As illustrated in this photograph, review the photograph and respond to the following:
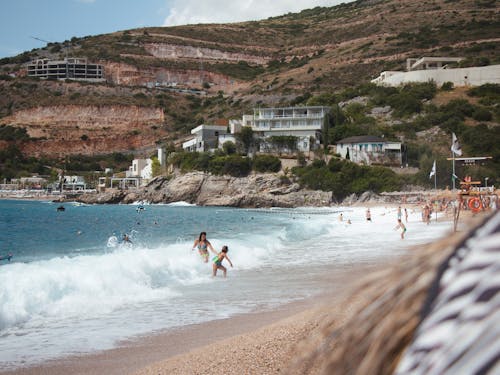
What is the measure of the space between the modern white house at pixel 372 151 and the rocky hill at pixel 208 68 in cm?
2407

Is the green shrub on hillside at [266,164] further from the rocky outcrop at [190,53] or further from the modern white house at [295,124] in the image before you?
the rocky outcrop at [190,53]

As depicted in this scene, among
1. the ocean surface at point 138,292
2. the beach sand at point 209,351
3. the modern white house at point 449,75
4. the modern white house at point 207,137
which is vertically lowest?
the ocean surface at point 138,292

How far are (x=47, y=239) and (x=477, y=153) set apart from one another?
41.3 metres

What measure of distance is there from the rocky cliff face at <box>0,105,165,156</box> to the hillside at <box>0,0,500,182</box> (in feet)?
0.60

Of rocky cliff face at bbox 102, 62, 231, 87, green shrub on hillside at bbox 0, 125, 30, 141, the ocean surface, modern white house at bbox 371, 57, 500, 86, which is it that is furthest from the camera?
rocky cliff face at bbox 102, 62, 231, 87

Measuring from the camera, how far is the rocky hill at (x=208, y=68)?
95.8 m

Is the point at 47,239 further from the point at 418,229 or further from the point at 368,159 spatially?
the point at 368,159

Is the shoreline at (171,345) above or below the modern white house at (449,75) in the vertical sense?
below

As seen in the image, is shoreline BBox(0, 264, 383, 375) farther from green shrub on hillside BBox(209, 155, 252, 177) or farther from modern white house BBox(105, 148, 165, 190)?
modern white house BBox(105, 148, 165, 190)

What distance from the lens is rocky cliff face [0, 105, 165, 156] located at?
101 metres

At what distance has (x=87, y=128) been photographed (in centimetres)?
10500

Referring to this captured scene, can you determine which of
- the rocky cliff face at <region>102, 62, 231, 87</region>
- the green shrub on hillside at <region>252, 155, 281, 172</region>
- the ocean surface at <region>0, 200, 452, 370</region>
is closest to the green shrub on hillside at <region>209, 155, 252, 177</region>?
the green shrub on hillside at <region>252, 155, 281, 172</region>

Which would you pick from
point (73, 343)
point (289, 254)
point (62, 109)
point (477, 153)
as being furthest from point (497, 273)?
point (62, 109)

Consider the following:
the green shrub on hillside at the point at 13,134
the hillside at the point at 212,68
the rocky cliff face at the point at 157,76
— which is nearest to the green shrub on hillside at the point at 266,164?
the hillside at the point at 212,68
